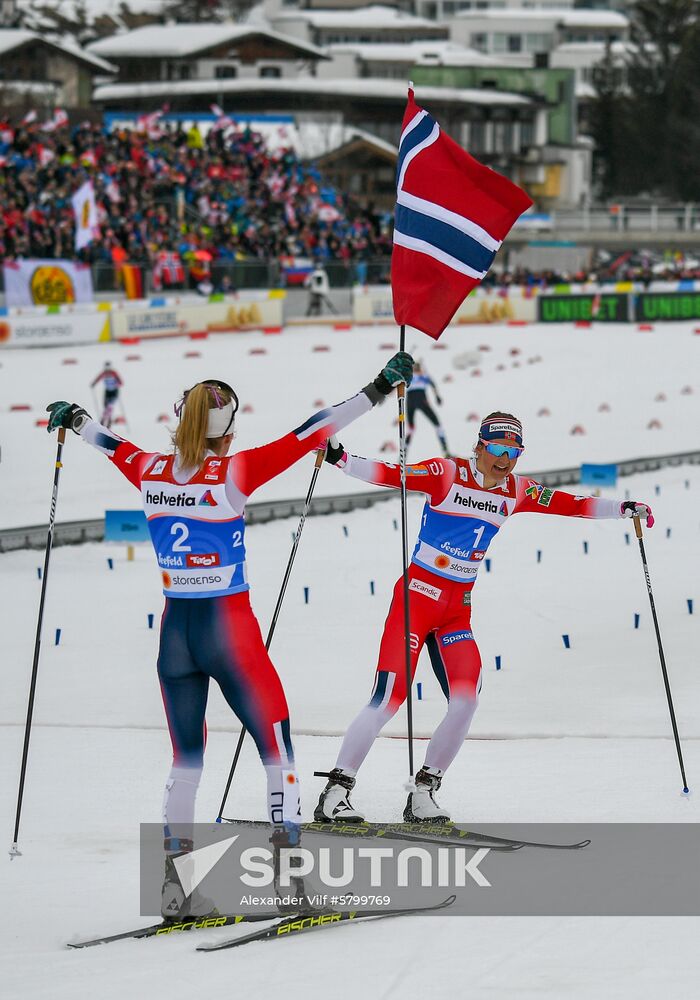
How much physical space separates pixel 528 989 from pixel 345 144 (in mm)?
62798

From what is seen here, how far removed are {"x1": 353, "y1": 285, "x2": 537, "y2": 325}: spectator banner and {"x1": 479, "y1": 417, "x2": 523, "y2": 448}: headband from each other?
3200 centimetres

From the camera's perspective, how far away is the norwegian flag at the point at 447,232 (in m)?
8.02

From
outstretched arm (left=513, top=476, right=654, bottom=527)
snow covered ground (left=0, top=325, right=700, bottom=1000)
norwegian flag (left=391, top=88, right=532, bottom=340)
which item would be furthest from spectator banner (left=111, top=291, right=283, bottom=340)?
outstretched arm (left=513, top=476, right=654, bottom=527)

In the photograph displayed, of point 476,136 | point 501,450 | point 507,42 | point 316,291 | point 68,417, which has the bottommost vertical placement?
point 501,450

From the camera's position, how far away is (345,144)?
65.8 m

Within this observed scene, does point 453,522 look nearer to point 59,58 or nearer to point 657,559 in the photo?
point 657,559

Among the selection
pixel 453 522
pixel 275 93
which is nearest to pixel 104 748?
pixel 453 522

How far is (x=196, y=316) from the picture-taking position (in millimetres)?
35625

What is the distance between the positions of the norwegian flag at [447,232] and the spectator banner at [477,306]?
31.0 metres

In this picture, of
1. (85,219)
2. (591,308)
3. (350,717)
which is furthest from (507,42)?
(350,717)

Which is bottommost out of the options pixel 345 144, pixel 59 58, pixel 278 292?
pixel 278 292

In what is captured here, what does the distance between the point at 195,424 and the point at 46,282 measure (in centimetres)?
2842

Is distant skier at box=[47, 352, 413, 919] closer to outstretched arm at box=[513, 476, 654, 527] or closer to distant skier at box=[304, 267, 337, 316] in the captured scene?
outstretched arm at box=[513, 476, 654, 527]

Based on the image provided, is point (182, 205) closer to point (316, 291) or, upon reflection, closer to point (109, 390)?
point (316, 291)
